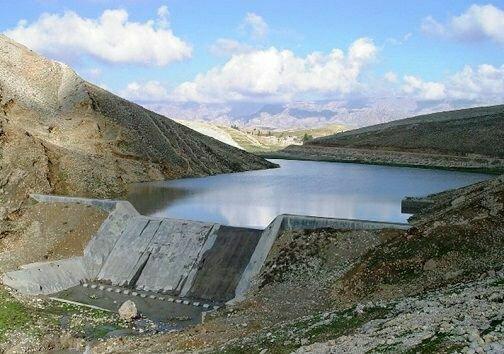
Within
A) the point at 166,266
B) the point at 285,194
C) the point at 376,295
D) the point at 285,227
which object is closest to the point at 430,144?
the point at 285,194

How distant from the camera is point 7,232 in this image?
Result: 103 ft

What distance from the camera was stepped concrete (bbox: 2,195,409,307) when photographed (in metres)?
26.7

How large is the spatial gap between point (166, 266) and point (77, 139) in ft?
91.8

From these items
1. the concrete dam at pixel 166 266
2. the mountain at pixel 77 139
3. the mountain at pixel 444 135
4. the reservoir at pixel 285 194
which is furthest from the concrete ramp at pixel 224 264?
the mountain at pixel 444 135

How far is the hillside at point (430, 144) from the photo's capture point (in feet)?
254

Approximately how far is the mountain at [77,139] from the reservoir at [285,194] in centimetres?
295

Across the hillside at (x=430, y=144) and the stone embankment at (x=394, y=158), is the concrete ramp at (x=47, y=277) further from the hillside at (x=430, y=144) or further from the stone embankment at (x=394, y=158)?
the hillside at (x=430, y=144)

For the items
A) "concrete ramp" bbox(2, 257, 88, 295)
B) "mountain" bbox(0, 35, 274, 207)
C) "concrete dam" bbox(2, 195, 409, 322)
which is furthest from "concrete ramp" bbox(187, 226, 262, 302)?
"mountain" bbox(0, 35, 274, 207)

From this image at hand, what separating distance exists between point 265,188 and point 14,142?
69.6ft

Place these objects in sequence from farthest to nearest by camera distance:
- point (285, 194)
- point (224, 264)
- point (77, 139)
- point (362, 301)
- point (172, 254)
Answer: point (77, 139)
point (285, 194)
point (172, 254)
point (224, 264)
point (362, 301)

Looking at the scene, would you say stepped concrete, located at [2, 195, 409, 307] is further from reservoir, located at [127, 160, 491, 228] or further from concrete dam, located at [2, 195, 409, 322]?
reservoir, located at [127, 160, 491, 228]

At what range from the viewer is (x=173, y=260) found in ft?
95.5

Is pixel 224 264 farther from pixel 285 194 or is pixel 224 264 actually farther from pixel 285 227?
pixel 285 194

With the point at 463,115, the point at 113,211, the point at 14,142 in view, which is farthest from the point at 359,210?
the point at 463,115
